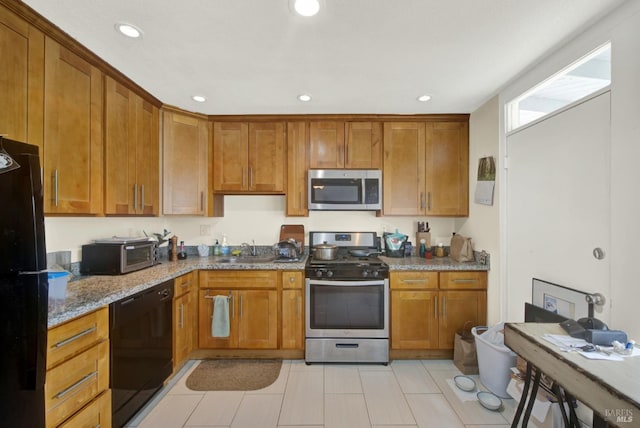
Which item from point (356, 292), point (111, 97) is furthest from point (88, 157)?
point (356, 292)

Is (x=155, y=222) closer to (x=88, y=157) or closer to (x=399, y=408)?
(x=88, y=157)

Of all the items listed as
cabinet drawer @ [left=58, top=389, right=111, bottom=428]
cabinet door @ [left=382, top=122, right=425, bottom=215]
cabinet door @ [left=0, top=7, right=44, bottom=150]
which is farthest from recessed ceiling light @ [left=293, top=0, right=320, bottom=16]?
cabinet drawer @ [left=58, top=389, right=111, bottom=428]

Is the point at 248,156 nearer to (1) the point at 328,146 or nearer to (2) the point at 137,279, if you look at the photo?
(1) the point at 328,146

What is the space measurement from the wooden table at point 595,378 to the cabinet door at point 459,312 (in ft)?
3.72

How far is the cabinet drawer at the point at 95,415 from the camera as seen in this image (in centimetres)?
132

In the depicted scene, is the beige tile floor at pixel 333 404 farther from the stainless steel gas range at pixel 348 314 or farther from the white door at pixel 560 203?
the white door at pixel 560 203

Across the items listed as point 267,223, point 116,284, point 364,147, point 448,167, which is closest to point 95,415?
point 116,284

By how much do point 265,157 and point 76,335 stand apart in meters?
2.02

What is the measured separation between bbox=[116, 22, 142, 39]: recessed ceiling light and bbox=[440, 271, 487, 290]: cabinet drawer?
285cm

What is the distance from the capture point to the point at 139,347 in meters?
1.81

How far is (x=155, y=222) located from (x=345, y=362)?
2.45 meters

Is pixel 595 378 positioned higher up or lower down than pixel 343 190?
lower down

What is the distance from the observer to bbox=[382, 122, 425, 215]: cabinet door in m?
2.80

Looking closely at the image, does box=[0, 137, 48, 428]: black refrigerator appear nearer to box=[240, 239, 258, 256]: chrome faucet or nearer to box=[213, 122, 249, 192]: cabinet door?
box=[213, 122, 249, 192]: cabinet door
